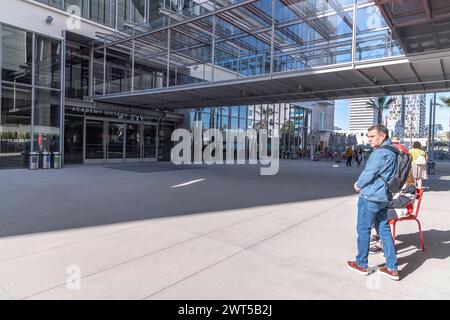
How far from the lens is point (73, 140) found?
61.3 ft

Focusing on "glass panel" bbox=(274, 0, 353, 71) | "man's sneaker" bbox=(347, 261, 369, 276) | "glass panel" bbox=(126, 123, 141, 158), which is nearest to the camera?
"man's sneaker" bbox=(347, 261, 369, 276)

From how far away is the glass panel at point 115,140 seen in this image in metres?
20.7

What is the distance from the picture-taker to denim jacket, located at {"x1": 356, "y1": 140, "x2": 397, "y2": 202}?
148 inches

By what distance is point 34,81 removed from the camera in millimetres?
16141

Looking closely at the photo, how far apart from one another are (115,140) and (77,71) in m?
4.66

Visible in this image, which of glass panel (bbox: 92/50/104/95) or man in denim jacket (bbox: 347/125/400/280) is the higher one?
glass panel (bbox: 92/50/104/95)

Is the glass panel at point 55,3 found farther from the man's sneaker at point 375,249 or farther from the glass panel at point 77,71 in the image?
the man's sneaker at point 375,249

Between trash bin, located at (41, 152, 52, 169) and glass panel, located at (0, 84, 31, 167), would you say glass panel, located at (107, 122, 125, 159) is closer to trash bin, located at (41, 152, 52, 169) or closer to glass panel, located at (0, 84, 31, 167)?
trash bin, located at (41, 152, 52, 169)

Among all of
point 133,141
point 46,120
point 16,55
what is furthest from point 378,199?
point 133,141

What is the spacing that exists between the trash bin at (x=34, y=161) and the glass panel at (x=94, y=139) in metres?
3.94

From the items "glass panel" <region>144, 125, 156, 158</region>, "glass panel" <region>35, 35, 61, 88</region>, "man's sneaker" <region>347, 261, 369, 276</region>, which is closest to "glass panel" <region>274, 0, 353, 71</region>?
"man's sneaker" <region>347, 261, 369, 276</region>

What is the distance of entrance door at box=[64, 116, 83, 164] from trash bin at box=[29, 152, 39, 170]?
266 centimetres

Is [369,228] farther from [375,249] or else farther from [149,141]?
[149,141]
